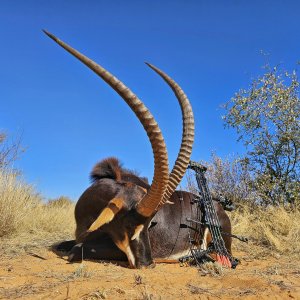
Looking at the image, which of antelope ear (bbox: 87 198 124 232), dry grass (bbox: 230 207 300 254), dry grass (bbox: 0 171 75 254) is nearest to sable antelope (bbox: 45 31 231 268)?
antelope ear (bbox: 87 198 124 232)

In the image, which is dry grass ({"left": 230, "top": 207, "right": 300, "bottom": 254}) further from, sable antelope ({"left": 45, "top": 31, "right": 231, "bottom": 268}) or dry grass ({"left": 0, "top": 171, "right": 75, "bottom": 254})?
dry grass ({"left": 0, "top": 171, "right": 75, "bottom": 254})

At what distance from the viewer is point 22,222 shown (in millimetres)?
8375

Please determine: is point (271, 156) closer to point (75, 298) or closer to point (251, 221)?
point (251, 221)

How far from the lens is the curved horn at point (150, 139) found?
175 inches

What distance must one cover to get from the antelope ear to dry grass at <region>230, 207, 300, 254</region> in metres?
3.16

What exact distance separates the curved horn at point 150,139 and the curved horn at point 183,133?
470 millimetres

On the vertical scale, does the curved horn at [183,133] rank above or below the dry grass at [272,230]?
above

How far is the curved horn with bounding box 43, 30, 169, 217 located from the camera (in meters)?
4.44

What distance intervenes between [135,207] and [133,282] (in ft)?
4.56

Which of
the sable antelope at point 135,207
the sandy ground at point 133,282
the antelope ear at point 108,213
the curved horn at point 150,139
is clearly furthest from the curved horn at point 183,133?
the sandy ground at point 133,282

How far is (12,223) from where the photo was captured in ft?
25.4

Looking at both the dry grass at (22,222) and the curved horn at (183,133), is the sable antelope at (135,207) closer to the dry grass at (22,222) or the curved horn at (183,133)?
the curved horn at (183,133)

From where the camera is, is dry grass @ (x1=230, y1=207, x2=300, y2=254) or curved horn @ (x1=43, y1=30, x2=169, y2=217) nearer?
curved horn @ (x1=43, y1=30, x2=169, y2=217)

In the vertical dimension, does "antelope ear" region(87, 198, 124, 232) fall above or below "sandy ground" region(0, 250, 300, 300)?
above
